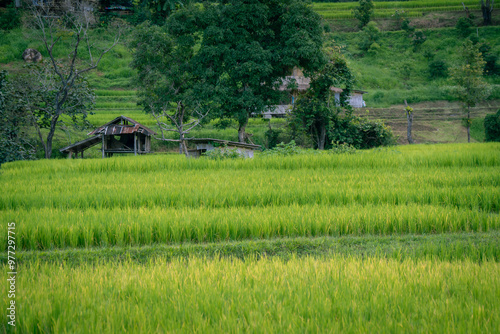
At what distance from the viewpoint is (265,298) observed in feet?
7.91

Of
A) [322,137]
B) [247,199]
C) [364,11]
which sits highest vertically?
[364,11]

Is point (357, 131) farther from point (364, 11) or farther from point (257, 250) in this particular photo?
point (364, 11)

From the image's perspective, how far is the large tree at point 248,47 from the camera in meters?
16.5

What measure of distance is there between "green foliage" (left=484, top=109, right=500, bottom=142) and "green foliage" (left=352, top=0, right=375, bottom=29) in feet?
112

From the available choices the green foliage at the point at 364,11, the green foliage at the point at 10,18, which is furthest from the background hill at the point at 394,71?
the green foliage at the point at 364,11

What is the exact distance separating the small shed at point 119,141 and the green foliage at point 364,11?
4106 centimetres

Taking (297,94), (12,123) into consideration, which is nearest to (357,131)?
(297,94)

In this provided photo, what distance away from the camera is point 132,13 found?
4325cm

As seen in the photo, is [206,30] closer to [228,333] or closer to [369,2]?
[228,333]

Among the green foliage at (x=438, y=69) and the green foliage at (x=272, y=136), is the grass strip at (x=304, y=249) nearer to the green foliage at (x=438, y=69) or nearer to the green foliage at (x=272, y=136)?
the green foliage at (x=272, y=136)

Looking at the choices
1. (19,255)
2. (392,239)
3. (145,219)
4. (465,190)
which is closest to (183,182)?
(145,219)

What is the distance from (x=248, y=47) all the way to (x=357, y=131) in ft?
23.9

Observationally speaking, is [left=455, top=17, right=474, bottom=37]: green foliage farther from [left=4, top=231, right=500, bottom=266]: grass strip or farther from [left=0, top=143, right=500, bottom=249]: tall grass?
[left=4, top=231, right=500, bottom=266]: grass strip

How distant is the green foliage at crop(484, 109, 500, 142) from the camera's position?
1939cm
